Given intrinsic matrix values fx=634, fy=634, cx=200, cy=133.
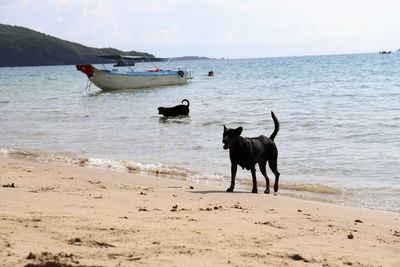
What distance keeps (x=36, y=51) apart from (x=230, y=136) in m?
177

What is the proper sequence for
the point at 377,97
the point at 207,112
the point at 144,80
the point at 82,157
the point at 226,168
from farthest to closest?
the point at 144,80 < the point at 377,97 < the point at 207,112 < the point at 82,157 < the point at 226,168

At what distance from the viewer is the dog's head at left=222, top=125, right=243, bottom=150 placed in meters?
8.61

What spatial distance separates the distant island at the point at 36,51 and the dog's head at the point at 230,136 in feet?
545

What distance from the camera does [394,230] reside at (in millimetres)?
6160

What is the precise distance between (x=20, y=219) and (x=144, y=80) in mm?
36140

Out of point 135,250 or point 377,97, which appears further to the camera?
point 377,97

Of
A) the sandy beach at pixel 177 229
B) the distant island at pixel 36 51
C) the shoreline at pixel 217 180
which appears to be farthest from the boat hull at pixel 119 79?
the distant island at pixel 36 51

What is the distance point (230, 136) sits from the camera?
8680mm

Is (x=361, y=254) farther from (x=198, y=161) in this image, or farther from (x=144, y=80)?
(x=144, y=80)

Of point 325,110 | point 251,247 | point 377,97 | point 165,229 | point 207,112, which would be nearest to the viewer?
point 251,247

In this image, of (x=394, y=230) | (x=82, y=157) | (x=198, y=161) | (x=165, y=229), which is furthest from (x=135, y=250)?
(x=82, y=157)

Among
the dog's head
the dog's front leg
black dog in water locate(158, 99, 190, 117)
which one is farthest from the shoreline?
black dog in water locate(158, 99, 190, 117)

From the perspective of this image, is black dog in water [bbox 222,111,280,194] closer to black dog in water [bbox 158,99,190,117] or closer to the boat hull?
black dog in water [bbox 158,99,190,117]

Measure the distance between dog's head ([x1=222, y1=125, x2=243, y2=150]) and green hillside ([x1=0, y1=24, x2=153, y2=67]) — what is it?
545ft
